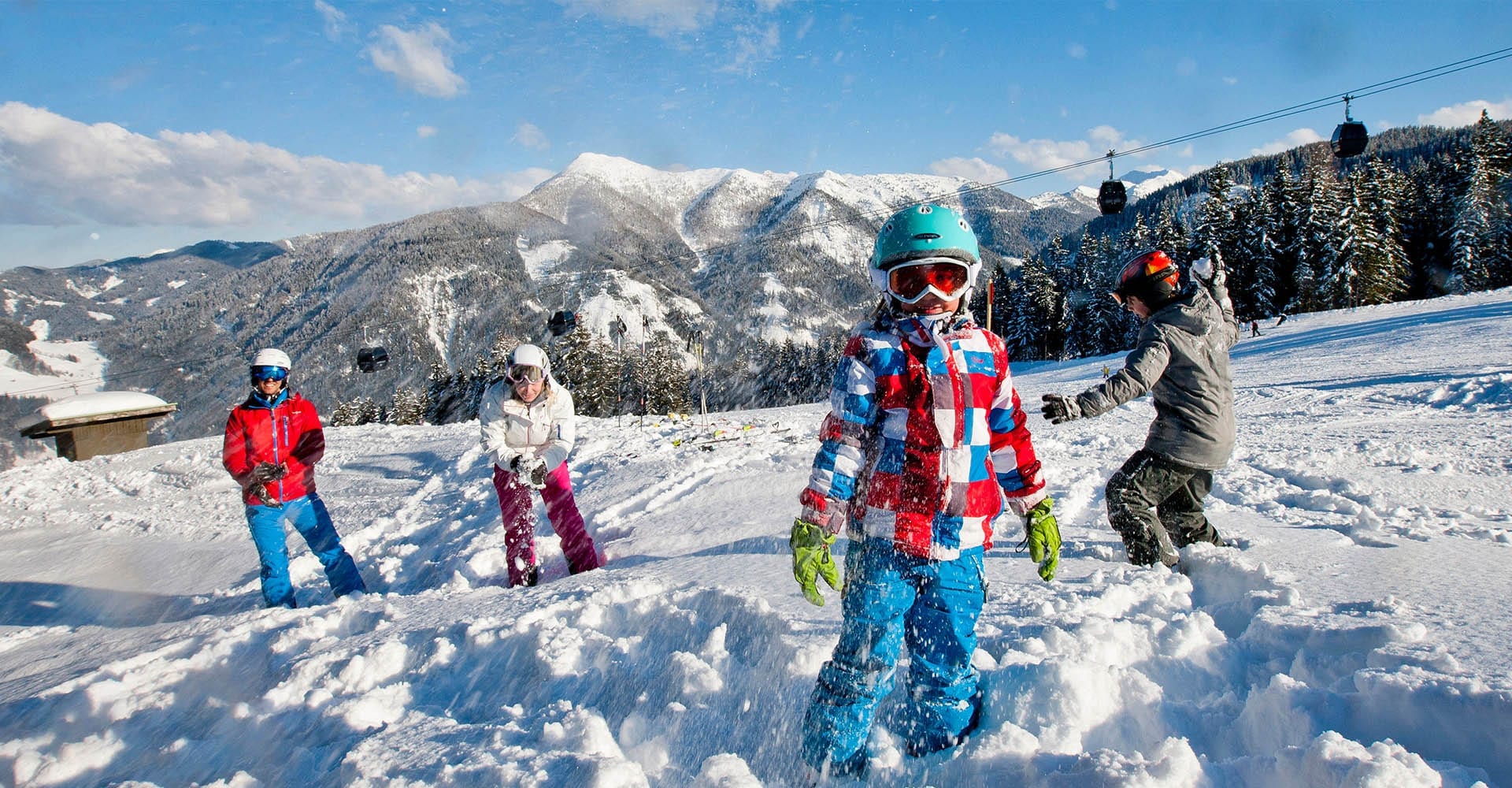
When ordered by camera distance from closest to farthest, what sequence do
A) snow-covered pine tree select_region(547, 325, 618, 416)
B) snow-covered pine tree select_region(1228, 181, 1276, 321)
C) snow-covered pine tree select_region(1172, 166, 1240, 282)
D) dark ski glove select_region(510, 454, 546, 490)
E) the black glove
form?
the black glove < dark ski glove select_region(510, 454, 546, 490) < snow-covered pine tree select_region(1228, 181, 1276, 321) < snow-covered pine tree select_region(1172, 166, 1240, 282) < snow-covered pine tree select_region(547, 325, 618, 416)

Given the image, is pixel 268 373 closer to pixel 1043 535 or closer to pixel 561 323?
pixel 1043 535

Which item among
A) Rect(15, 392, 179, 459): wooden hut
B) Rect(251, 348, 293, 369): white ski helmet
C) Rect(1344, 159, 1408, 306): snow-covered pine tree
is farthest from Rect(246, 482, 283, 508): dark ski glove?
Rect(1344, 159, 1408, 306): snow-covered pine tree

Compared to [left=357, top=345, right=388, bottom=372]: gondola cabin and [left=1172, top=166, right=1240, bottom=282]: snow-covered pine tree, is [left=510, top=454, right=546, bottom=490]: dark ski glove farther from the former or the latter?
[left=1172, top=166, right=1240, bottom=282]: snow-covered pine tree

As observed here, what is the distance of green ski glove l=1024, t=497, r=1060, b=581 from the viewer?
251 cm

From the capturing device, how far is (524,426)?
5133mm

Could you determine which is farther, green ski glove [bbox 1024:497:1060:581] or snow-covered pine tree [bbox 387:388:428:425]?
snow-covered pine tree [bbox 387:388:428:425]

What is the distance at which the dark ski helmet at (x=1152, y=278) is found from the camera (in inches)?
151

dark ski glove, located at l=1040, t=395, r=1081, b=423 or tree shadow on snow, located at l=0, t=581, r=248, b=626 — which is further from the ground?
dark ski glove, located at l=1040, t=395, r=1081, b=423

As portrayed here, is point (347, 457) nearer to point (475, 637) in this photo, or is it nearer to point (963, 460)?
point (475, 637)

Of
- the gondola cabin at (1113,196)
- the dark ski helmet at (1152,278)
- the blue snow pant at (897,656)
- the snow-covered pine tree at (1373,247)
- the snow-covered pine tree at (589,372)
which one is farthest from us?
the snow-covered pine tree at (589,372)

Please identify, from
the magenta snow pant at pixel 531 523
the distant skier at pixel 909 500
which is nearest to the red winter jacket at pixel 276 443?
the magenta snow pant at pixel 531 523

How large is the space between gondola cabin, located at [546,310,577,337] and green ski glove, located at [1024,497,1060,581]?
17.3 m

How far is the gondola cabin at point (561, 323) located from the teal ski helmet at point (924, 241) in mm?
17089

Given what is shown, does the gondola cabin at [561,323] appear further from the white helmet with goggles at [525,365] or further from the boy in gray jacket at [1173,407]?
the boy in gray jacket at [1173,407]
